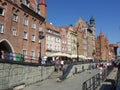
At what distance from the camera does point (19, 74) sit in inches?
846

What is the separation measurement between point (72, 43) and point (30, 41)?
3542 cm

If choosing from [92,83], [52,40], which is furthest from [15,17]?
[52,40]

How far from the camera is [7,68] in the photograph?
19.2 meters

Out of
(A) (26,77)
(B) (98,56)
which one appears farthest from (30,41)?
(B) (98,56)

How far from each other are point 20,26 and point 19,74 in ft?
53.1

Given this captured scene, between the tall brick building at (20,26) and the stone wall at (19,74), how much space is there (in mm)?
2450

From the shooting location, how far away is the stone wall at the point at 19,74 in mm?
18786

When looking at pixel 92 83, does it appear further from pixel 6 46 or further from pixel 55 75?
pixel 6 46

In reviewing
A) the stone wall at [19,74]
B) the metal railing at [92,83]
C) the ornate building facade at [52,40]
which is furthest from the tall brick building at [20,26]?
the ornate building facade at [52,40]

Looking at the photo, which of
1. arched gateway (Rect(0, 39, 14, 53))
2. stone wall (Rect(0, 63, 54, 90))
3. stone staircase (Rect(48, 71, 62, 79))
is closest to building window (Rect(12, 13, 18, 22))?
arched gateway (Rect(0, 39, 14, 53))

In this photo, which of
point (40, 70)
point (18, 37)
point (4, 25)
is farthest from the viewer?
point (18, 37)

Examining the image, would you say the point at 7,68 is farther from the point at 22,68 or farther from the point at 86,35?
the point at 86,35

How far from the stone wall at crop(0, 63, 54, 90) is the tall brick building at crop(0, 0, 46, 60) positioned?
2450mm

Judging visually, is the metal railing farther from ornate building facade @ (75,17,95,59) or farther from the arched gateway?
ornate building facade @ (75,17,95,59)
